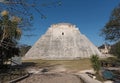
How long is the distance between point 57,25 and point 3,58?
140 ft

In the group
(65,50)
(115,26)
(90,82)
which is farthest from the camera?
(65,50)

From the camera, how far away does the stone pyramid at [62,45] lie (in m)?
59.3

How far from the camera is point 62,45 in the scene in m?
62.9

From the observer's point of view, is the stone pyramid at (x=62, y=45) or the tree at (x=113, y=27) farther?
the stone pyramid at (x=62, y=45)

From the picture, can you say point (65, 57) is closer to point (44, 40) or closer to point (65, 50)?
point (65, 50)

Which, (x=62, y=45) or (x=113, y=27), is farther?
(x=62, y=45)

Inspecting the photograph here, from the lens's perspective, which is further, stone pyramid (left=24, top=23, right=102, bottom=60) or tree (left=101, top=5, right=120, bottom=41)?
stone pyramid (left=24, top=23, right=102, bottom=60)

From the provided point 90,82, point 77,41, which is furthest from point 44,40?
point 90,82

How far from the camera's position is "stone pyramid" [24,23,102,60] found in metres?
59.3

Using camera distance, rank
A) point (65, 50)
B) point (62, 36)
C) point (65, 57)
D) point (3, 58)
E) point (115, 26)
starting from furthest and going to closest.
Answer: point (62, 36) < point (65, 50) < point (65, 57) < point (115, 26) < point (3, 58)

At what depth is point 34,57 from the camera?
58312mm

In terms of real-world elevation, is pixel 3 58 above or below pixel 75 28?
below

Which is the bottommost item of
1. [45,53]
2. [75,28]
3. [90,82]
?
[90,82]

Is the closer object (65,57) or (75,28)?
(65,57)
